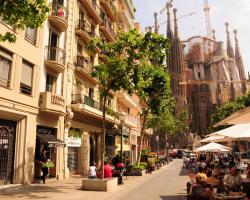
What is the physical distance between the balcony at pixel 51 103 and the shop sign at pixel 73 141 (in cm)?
316

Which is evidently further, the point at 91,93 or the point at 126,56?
the point at 91,93

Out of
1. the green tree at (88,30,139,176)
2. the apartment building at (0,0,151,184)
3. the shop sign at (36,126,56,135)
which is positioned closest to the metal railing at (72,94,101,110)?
the apartment building at (0,0,151,184)

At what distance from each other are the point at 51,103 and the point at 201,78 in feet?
332

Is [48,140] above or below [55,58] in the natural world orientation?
below

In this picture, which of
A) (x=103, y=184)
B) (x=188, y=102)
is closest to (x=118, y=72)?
(x=103, y=184)

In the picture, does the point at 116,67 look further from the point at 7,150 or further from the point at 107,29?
the point at 107,29

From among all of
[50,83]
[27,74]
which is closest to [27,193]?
[27,74]

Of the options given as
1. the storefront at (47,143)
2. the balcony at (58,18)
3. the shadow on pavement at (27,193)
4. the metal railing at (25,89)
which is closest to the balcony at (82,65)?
the balcony at (58,18)

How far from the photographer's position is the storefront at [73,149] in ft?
71.6

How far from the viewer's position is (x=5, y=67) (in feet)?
49.7

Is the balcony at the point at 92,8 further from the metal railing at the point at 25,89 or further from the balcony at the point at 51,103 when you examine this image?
the metal railing at the point at 25,89

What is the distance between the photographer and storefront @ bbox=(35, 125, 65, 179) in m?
17.5

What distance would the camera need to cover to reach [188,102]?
113 metres

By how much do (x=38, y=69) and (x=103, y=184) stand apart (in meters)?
7.75
